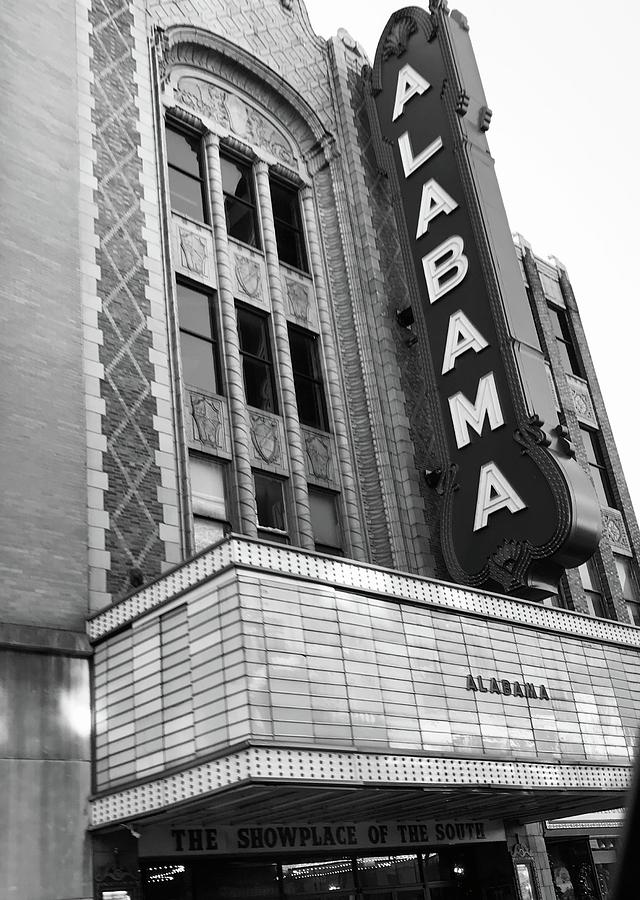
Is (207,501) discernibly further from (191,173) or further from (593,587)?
(593,587)

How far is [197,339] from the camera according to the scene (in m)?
18.1

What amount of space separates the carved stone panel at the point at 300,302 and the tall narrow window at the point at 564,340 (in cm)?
1099

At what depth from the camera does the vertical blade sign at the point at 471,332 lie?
1622cm

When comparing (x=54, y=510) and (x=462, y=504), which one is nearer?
(x=54, y=510)

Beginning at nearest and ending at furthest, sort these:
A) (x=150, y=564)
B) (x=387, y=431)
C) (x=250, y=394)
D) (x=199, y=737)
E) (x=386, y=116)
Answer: (x=199, y=737), (x=150, y=564), (x=250, y=394), (x=387, y=431), (x=386, y=116)

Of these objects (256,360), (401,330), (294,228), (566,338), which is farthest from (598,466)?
(256,360)

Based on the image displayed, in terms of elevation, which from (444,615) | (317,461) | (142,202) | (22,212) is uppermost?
(142,202)

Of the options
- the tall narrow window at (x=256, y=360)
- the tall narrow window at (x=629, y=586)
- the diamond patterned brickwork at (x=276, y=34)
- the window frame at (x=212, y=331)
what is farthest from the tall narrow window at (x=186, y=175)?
the tall narrow window at (x=629, y=586)

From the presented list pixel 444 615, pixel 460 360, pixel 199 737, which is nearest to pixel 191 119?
pixel 460 360

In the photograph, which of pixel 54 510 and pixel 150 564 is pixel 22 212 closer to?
pixel 54 510

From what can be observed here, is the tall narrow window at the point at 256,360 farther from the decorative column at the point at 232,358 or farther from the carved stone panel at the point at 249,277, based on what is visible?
the decorative column at the point at 232,358

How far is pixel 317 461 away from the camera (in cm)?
1895

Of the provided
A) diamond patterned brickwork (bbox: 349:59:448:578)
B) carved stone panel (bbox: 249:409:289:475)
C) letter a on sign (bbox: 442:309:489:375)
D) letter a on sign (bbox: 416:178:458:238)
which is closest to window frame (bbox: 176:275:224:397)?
carved stone panel (bbox: 249:409:289:475)

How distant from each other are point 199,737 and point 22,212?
8948mm
